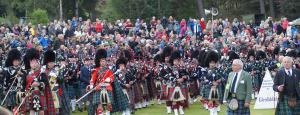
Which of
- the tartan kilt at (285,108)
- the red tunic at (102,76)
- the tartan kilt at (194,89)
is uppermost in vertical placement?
the red tunic at (102,76)

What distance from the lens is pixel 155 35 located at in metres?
28.2

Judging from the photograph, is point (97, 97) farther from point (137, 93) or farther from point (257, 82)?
point (257, 82)

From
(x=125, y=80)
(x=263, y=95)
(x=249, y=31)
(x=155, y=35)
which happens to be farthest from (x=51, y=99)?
(x=249, y=31)

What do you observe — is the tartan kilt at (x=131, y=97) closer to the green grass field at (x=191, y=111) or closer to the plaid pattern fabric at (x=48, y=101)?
the green grass field at (x=191, y=111)

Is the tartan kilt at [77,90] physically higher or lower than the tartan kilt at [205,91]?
higher

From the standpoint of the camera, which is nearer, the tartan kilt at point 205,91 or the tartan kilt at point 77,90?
the tartan kilt at point 205,91

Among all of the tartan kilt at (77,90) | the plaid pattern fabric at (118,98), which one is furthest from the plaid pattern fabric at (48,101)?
the tartan kilt at (77,90)

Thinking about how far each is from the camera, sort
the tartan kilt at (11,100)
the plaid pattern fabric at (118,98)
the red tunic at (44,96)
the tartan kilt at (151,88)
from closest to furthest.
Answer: the red tunic at (44,96) → the tartan kilt at (11,100) → the plaid pattern fabric at (118,98) → the tartan kilt at (151,88)

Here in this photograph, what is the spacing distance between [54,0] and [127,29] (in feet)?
52.4

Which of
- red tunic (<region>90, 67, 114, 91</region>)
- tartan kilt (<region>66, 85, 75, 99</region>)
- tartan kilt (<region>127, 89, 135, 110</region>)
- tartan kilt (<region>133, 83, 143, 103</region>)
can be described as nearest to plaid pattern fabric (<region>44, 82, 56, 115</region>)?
red tunic (<region>90, 67, 114, 91</region>)

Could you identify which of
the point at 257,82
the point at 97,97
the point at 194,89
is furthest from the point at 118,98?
the point at 257,82

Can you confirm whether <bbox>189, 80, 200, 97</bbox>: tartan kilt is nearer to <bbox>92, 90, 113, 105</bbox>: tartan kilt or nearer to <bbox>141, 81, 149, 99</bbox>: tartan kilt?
<bbox>141, 81, 149, 99</bbox>: tartan kilt

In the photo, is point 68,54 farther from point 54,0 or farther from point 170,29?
point 54,0

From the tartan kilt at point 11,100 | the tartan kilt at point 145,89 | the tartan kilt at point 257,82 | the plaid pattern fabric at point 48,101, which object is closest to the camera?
the plaid pattern fabric at point 48,101
